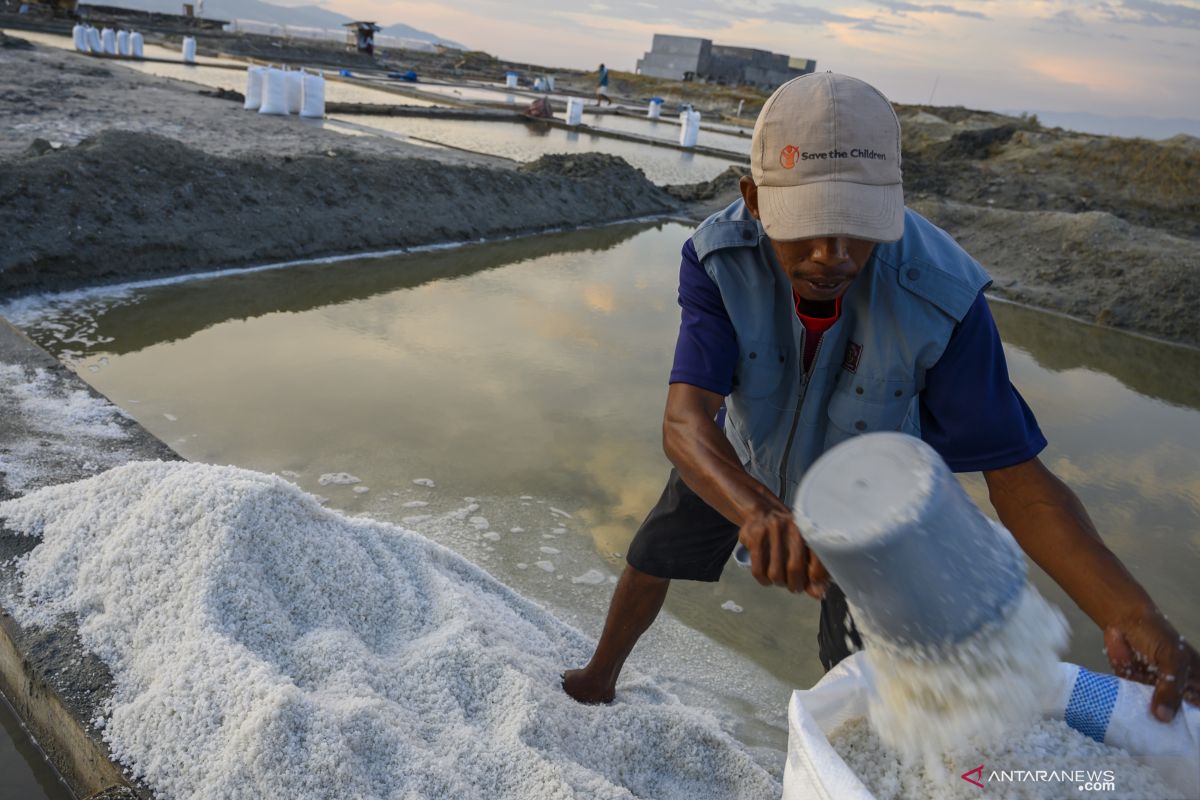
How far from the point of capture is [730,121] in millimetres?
22656

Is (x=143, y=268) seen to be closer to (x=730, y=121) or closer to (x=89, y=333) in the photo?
(x=89, y=333)

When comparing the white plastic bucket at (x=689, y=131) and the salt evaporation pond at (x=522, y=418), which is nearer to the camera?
the salt evaporation pond at (x=522, y=418)

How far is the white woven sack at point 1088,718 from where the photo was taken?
1.11 metres

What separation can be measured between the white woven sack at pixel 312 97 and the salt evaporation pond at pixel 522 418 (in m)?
5.98

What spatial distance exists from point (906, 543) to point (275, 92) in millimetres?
11509

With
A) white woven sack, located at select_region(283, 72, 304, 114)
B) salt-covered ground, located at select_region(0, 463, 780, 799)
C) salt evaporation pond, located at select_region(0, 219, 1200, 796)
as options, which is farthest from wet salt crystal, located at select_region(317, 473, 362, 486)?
white woven sack, located at select_region(283, 72, 304, 114)

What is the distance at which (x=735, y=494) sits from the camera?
133cm

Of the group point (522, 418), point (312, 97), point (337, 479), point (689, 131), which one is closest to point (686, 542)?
point (337, 479)

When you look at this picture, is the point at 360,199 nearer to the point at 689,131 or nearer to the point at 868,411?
the point at 868,411

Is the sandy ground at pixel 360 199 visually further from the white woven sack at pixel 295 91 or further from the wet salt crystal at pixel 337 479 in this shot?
the wet salt crystal at pixel 337 479

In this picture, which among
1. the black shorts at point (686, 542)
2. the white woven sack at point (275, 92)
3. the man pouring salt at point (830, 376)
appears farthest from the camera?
the white woven sack at point (275, 92)

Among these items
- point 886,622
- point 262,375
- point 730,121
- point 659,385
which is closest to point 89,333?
point 262,375

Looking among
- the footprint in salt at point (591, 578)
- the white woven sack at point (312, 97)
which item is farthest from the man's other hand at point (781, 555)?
the white woven sack at point (312, 97)

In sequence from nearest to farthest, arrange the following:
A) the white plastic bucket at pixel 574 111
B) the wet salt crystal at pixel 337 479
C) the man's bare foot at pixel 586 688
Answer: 1. the man's bare foot at pixel 586 688
2. the wet salt crystal at pixel 337 479
3. the white plastic bucket at pixel 574 111
